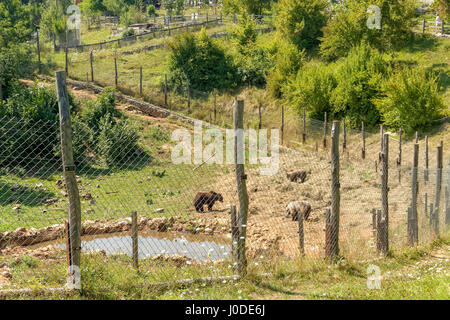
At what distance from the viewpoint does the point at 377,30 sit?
110 ft

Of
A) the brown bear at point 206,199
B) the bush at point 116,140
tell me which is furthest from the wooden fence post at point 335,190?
the brown bear at point 206,199

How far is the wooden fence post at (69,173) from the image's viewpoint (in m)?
6.62

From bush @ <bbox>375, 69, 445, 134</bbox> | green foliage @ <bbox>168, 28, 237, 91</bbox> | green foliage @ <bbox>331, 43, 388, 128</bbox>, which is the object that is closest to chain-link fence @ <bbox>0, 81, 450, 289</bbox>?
bush @ <bbox>375, 69, 445, 134</bbox>

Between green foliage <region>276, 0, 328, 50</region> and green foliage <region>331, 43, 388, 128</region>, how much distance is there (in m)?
10.1

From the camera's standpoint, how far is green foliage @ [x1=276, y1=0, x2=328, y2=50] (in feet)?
129

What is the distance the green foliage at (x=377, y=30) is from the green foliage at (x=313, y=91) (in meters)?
4.82

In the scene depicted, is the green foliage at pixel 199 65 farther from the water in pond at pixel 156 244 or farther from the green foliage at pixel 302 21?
the water in pond at pixel 156 244

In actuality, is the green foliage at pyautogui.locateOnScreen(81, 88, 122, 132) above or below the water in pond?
above

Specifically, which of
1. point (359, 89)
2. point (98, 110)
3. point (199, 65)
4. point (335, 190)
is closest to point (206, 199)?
point (335, 190)

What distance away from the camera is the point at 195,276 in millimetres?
7262

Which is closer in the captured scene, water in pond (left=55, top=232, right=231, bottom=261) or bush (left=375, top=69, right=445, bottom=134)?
water in pond (left=55, top=232, right=231, bottom=261)

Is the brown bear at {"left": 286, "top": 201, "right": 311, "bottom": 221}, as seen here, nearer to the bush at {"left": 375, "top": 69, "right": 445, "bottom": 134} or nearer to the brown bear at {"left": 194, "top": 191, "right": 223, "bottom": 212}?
the brown bear at {"left": 194, "top": 191, "right": 223, "bottom": 212}

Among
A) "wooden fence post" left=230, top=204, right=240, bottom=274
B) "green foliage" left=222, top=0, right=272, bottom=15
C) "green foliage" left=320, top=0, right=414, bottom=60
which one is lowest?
"wooden fence post" left=230, top=204, right=240, bottom=274

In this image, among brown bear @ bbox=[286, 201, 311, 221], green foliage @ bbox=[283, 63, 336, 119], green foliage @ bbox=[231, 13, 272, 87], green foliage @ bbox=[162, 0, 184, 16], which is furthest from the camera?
green foliage @ bbox=[162, 0, 184, 16]
